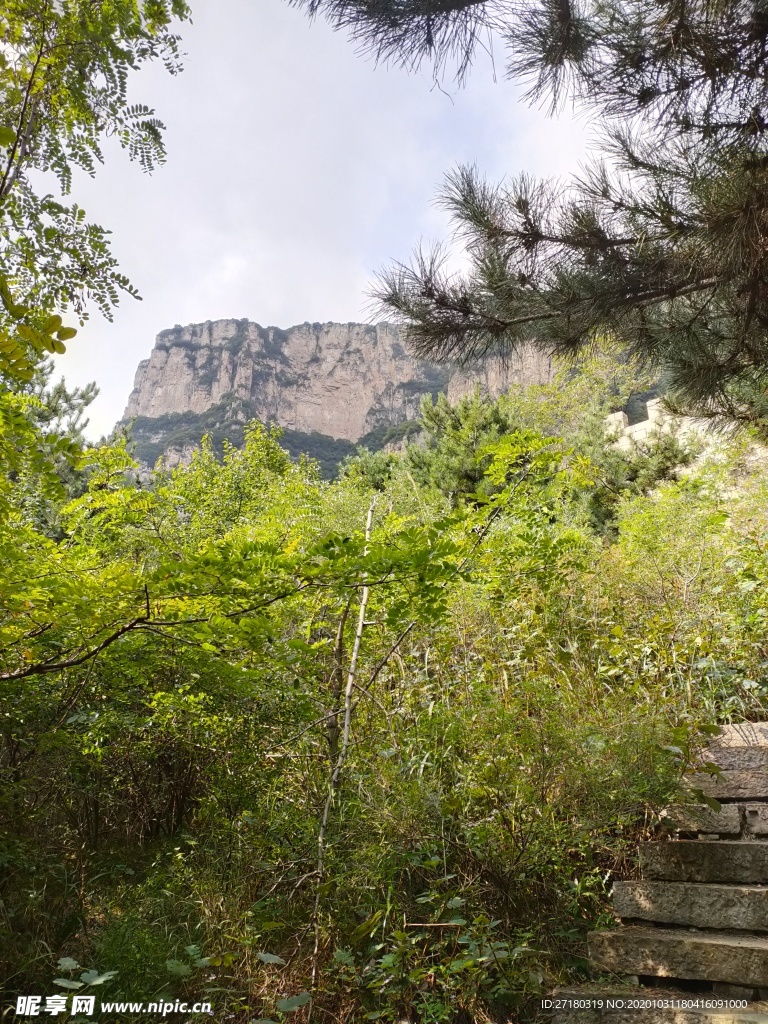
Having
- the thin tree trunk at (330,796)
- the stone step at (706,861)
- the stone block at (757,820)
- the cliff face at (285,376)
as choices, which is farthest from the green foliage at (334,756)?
the cliff face at (285,376)

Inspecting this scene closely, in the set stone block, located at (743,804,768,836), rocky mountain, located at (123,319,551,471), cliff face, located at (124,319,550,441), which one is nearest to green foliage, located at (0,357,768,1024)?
stone block, located at (743,804,768,836)

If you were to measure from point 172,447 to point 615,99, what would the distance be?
176ft

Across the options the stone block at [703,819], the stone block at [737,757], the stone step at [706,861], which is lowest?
the stone step at [706,861]

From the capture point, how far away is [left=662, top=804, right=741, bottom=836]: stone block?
8.70 ft

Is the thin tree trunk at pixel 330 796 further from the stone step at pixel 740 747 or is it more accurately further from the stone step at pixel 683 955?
the stone step at pixel 740 747

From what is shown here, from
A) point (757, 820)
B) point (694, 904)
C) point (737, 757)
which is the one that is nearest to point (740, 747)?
point (737, 757)

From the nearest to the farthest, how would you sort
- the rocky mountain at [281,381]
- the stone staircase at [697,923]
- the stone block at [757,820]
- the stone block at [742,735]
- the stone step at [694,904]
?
the stone staircase at [697,923]
the stone step at [694,904]
the stone block at [757,820]
the stone block at [742,735]
the rocky mountain at [281,381]

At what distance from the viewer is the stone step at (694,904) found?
2195mm

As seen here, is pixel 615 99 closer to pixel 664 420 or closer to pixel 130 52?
pixel 130 52

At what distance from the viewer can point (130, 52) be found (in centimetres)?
218

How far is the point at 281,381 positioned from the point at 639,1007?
75625mm

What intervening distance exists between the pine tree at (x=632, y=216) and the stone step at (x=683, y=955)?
2.88 metres

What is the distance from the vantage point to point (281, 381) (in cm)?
7406

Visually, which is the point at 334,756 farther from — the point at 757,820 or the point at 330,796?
the point at 757,820
